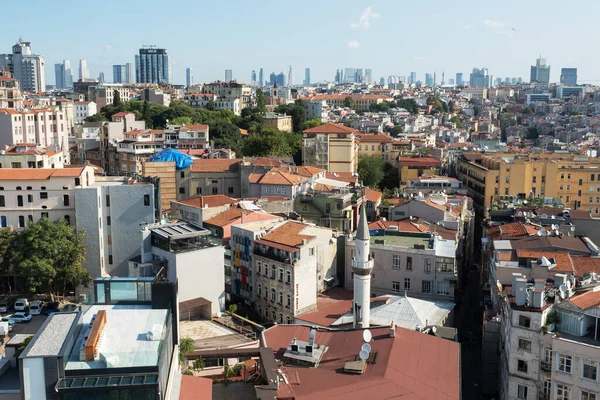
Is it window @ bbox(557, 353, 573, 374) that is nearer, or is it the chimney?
window @ bbox(557, 353, 573, 374)

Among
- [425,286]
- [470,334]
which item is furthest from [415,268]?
[470,334]

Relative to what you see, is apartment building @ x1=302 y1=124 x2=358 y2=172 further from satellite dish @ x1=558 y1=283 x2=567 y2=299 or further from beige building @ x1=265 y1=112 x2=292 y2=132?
satellite dish @ x1=558 y1=283 x2=567 y2=299

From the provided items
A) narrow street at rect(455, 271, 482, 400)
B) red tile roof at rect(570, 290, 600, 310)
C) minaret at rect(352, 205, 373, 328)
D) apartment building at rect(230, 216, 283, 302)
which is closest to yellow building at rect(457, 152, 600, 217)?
narrow street at rect(455, 271, 482, 400)

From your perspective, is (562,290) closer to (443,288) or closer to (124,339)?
(443,288)

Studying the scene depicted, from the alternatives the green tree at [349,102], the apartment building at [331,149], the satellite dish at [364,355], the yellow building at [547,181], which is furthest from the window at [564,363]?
the green tree at [349,102]

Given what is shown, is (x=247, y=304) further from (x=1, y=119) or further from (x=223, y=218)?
(x=1, y=119)

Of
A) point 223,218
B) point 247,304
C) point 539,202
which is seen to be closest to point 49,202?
point 223,218
